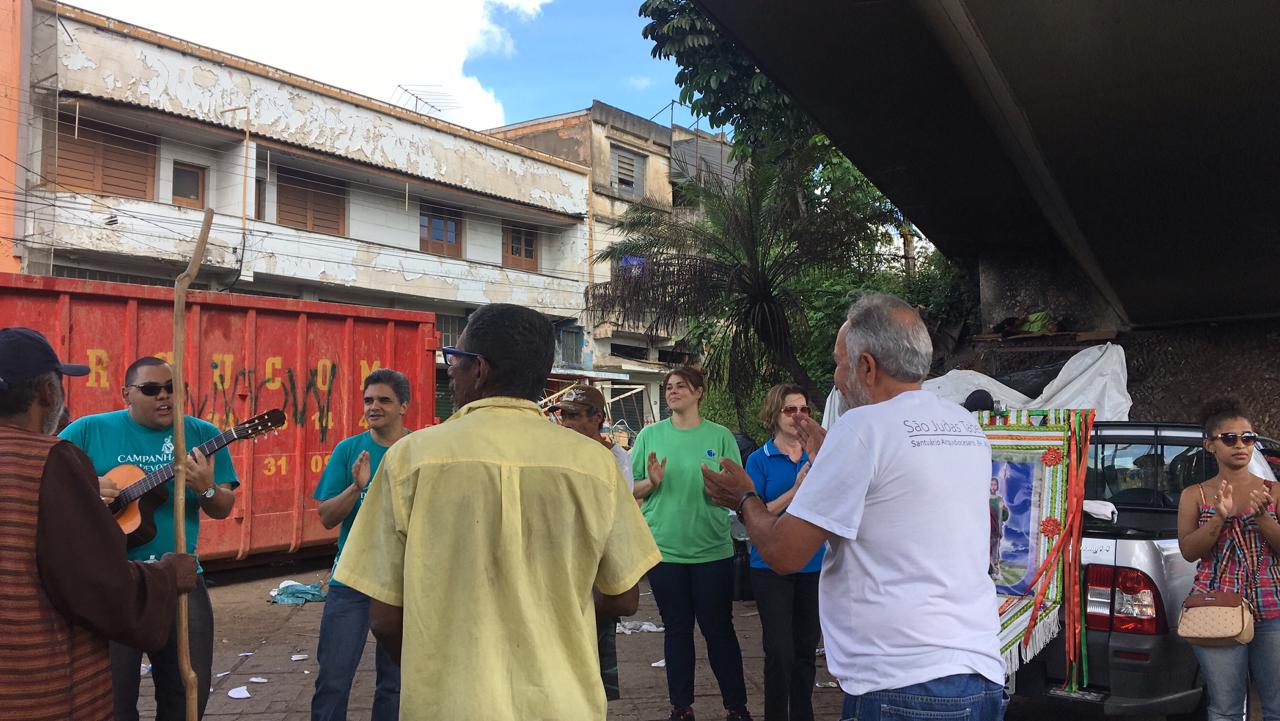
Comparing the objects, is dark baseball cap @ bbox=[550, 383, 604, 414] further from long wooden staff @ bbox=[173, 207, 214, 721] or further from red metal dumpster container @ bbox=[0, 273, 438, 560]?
red metal dumpster container @ bbox=[0, 273, 438, 560]

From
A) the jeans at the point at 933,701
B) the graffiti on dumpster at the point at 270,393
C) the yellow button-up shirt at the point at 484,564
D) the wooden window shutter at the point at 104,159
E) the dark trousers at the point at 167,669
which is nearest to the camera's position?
the yellow button-up shirt at the point at 484,564

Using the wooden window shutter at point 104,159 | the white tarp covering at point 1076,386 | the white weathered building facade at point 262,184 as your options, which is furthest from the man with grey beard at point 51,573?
the wooden window shutter at point 104,159

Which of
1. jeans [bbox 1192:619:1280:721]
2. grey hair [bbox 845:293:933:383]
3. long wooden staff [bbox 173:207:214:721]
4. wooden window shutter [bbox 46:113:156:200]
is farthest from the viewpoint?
wooden window shutter [bbox 46:113:156:200]

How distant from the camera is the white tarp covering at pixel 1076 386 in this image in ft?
33.7

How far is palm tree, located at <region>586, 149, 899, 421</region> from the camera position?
1180 centimetres

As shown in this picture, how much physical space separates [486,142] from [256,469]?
17532mm

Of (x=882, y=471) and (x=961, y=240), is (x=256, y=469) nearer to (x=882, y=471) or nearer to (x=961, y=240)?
(x=882, y=471)

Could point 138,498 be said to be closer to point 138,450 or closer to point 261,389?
point 138,450

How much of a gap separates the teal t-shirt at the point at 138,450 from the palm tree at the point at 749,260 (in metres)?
8.79

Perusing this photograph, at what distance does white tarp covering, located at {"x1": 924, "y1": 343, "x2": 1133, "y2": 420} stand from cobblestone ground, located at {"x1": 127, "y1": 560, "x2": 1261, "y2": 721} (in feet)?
13.3

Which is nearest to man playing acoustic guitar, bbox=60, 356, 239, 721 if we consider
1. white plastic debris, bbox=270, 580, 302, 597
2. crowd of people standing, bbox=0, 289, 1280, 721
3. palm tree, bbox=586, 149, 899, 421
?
crowd of people standing, bbox=0, 289, 1280, 721

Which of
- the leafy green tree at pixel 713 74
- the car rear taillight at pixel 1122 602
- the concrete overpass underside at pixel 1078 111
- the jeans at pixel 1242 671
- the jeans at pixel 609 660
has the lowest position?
the jeans at pixel 609 660

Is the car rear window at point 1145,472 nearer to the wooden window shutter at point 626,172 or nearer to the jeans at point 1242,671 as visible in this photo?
the jeans at point 1242,671

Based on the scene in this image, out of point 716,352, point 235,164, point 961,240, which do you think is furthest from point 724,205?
point 235,164
